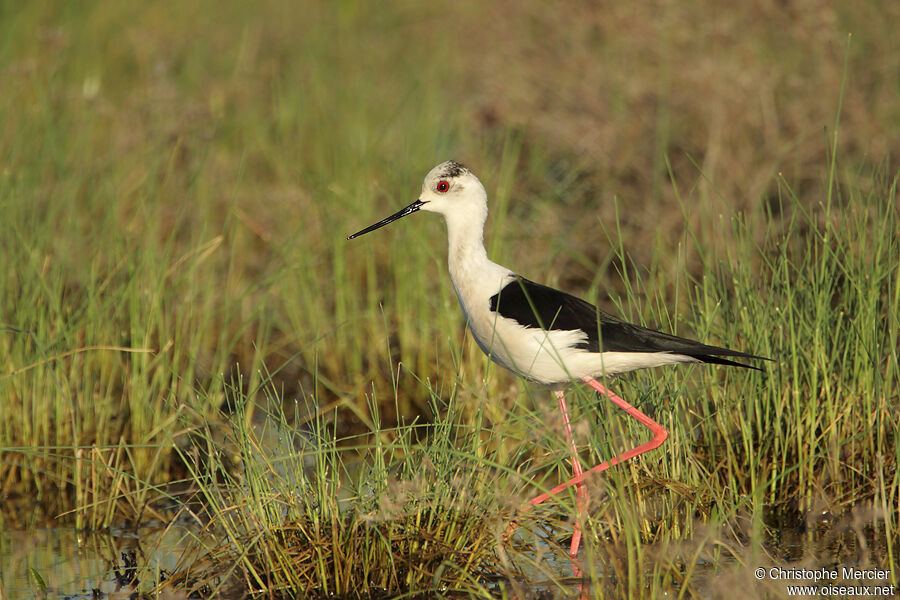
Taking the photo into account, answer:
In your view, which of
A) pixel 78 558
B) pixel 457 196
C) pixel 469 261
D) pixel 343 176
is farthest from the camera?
pixel 343 176

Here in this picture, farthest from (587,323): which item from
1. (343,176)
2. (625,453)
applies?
(343,176)

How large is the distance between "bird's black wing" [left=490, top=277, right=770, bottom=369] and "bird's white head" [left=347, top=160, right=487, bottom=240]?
37 cm

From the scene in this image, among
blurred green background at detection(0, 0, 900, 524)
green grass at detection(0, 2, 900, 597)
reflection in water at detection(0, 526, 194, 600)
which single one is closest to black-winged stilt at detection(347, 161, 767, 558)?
green grass at detection(0, 2, 900, 597)

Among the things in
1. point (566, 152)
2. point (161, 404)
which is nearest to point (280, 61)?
point (566, 152)

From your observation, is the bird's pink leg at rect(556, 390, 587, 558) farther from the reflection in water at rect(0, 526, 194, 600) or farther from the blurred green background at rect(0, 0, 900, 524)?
the reflection in water at rect(0, 526, 194, 600)

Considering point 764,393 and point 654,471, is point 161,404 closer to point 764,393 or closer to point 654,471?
point 654,471

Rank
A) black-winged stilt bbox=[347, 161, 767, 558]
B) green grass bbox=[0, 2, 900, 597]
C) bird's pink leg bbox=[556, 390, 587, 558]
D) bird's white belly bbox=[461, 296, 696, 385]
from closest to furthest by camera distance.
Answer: bird's pink leg bbox=[556, 390, 587, 558], green grass bbox=[0, 2, 900, 597], black-winged stilt bbox=[347, 161, 767, 558], bird's white belly bbox=[461, 296, 696, 385]

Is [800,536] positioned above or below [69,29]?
below

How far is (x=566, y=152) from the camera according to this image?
25.2 ft

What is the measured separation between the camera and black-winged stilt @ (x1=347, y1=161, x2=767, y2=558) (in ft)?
12.6

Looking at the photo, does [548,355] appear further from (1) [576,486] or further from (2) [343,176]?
(2) [343,176]

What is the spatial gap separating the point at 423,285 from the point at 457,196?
151 centimetres

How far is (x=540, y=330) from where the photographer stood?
160 inches

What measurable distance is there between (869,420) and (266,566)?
231 cm
